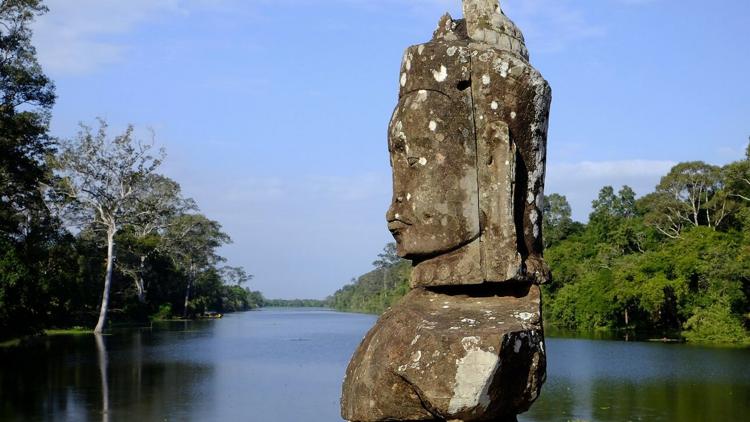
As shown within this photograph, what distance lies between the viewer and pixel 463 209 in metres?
5.63

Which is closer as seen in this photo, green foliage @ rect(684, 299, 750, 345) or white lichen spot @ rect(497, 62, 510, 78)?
white lichen spot @ rect(497, 62, 510, 78)

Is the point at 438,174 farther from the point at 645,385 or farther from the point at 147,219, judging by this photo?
the point at 147,219

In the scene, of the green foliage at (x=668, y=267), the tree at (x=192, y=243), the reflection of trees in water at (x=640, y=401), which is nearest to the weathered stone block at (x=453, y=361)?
Result: the reflection of trees in water at (x=640, y=401)

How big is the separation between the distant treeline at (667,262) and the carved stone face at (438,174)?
25095 mm

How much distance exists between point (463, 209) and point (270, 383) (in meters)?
17.2

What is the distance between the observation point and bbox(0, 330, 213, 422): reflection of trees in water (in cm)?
1659

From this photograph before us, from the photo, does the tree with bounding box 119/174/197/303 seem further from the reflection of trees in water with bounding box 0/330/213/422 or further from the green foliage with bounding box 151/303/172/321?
the reflection of trees in water with bounding box 0/330/213/422

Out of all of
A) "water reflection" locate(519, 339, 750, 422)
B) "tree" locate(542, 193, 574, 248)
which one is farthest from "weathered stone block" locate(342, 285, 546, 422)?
"tree" locate(542, 193, 574, 248)

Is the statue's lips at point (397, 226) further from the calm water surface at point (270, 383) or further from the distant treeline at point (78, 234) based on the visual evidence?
the distant treeline at point (78, 234)

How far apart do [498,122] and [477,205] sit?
1.94ft

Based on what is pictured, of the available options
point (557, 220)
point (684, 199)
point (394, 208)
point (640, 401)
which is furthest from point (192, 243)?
point (394, 208)

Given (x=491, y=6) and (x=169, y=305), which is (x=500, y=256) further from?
(x=169, y=305)

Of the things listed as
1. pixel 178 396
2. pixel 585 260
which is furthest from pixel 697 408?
pixel 585 260

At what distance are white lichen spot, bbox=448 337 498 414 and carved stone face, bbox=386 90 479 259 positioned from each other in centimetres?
85
